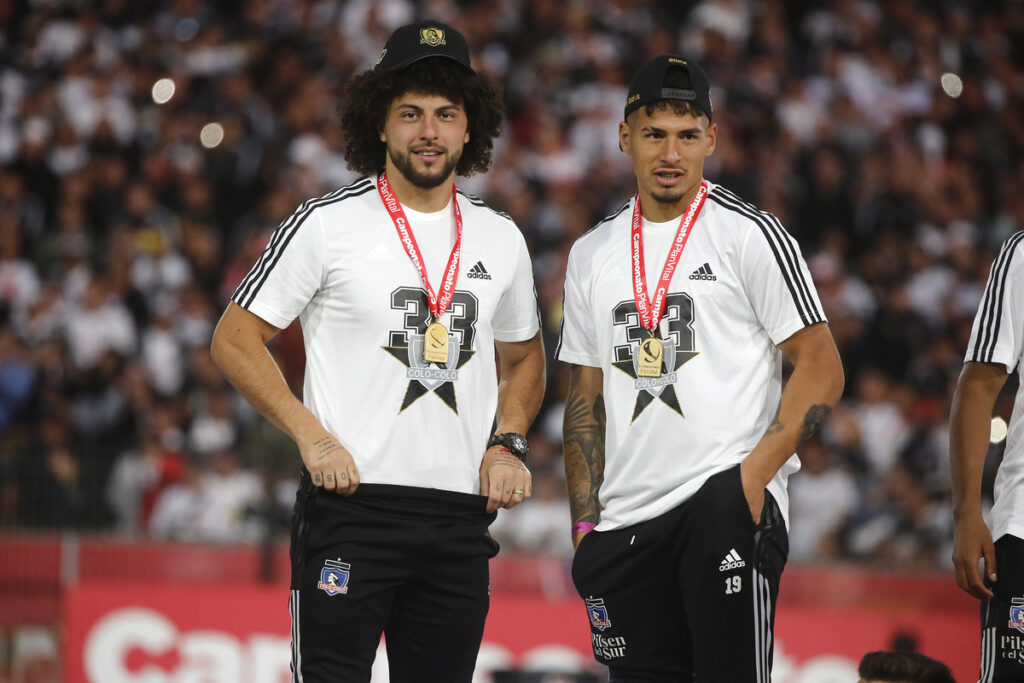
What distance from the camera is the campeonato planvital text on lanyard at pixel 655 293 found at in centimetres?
454

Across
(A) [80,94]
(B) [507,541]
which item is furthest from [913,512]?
(A) [80,94]

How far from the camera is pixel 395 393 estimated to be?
4.50 metres

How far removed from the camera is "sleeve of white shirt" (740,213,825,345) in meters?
4.44

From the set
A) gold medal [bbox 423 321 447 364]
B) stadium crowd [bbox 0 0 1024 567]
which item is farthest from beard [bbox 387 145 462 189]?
stadium crowd [bbox 0 0 1024 567]

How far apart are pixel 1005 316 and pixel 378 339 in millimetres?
2076

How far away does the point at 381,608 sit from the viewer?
4.49 m

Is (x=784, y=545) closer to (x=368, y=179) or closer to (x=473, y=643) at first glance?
(x=473, y=643)

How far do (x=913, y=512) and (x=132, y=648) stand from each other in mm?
5516

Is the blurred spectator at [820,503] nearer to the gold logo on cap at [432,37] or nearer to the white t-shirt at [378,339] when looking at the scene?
the white t-shirt at [378,339]

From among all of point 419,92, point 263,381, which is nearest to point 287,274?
point 263,381

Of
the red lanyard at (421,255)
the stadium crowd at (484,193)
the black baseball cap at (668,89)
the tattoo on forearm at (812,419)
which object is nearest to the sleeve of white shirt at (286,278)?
the red lanyard at (421,255)

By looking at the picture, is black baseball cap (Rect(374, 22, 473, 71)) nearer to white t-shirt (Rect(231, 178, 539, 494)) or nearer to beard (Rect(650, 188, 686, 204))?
white t-shirt (Rect(231, 178, 539, 494))

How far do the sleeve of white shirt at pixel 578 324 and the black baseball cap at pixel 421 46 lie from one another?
2.68 feet

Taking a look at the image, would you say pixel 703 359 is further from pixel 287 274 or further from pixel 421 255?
pixel 287 274
